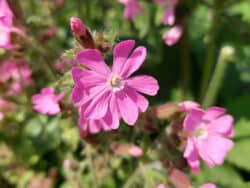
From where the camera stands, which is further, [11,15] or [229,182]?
[229,182]

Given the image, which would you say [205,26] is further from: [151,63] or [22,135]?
[22,135]

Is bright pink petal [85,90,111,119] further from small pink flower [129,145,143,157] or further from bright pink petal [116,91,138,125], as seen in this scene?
small pink flower [129,145,143,157]

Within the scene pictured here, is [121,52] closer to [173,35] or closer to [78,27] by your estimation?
[78,27]

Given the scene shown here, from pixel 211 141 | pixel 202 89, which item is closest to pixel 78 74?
pixel 211 141

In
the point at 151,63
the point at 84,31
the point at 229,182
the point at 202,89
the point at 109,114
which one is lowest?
the point at 229,182

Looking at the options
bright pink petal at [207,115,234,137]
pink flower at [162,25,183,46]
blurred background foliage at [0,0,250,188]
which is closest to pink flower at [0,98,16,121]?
blurred background foliage at [0,0,250,188]

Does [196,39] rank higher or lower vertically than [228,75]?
higher

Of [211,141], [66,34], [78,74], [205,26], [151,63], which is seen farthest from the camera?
[66,34]
